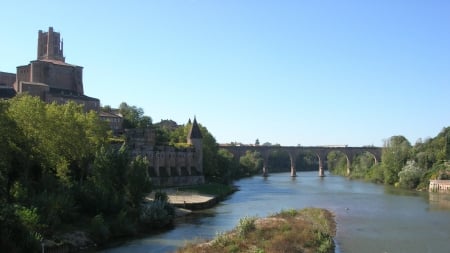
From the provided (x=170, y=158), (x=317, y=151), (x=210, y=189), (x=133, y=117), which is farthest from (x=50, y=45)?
(x=317, y=151)

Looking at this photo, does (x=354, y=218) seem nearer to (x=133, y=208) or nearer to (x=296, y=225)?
(x=296, y=225)

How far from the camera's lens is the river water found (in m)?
26.8

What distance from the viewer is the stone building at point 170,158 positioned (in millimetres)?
56250

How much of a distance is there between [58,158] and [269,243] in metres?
17.9

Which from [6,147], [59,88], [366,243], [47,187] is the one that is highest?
[59,88]

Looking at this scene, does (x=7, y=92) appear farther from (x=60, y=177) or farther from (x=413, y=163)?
(x=413, y=163)

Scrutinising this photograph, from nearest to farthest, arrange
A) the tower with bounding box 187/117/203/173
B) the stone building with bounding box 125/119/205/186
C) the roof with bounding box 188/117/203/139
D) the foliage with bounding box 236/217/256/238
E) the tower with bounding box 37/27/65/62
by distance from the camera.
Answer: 1. the foliage with bounding box 236/217/256/238
2. the stone building with bounding box 125/119/205/186
3. the tower with bounding box 187/117/203/173
4. the roof with bounding box 188/117/203/139
5. the tower with bounding box 37/27/65/62

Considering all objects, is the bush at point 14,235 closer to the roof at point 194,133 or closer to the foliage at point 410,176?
the roof at point 194,133

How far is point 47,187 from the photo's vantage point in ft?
102

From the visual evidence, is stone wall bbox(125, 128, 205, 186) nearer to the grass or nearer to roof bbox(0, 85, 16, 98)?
roof bbox(0, 85, 16, 98)

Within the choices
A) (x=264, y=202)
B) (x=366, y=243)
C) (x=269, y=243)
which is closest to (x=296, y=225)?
(x=366, y=243)

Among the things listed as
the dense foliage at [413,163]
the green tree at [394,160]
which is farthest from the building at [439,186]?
the green tree at [394,160]

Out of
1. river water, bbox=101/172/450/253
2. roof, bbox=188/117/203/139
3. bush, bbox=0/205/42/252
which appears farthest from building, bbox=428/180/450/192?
bush, bbox=0/205/42/252

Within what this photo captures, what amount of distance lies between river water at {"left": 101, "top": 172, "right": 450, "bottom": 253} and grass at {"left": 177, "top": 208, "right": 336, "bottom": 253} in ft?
4.57
